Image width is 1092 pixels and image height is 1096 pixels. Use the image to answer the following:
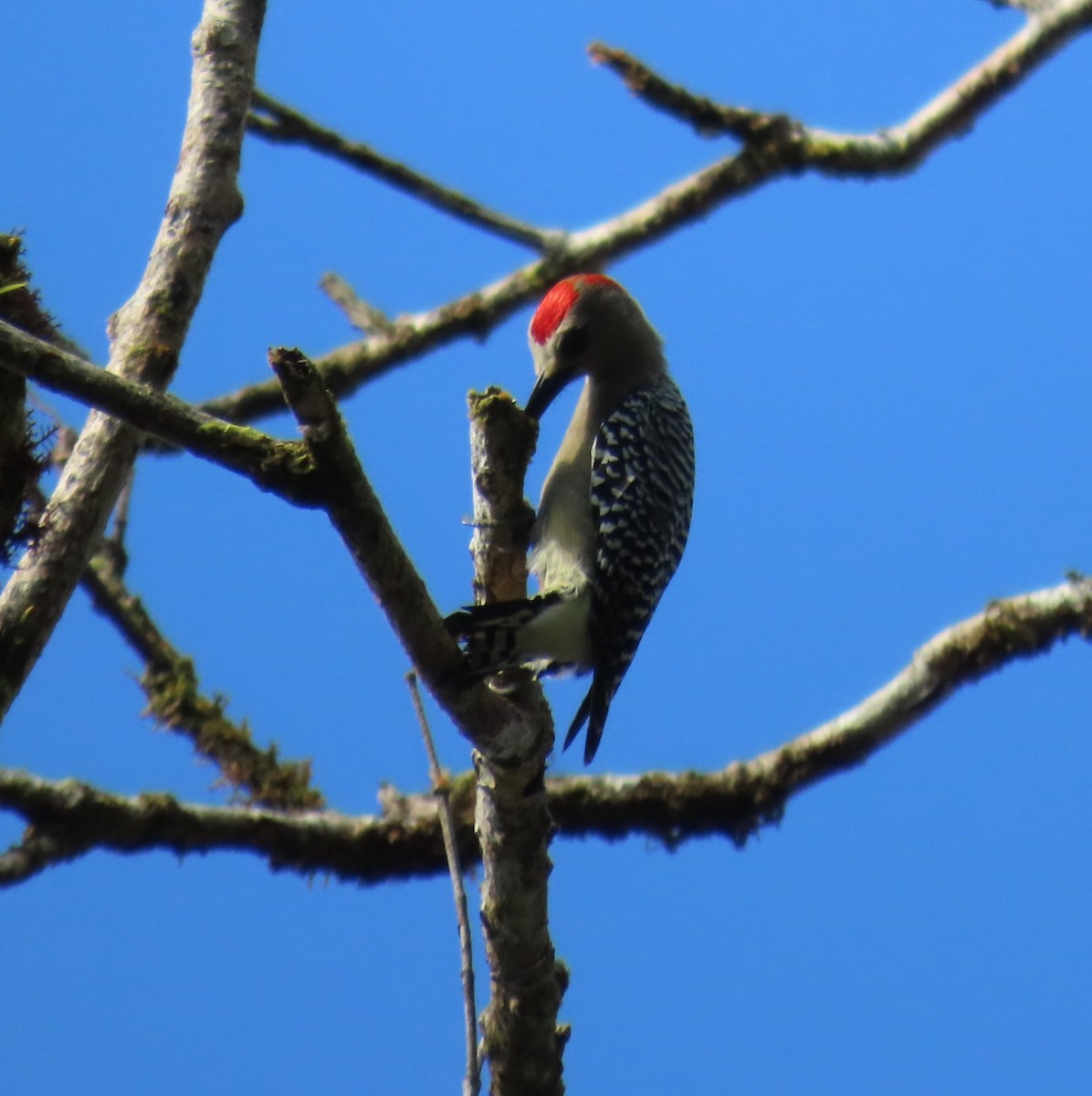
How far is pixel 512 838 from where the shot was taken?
3.43 metres

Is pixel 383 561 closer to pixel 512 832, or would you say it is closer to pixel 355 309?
pixel 512 832

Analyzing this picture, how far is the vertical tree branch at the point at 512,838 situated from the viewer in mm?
3346

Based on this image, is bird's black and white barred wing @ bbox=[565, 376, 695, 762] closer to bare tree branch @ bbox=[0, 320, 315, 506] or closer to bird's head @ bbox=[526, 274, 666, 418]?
bird's head @ bbox=[526, 274, 666, 418]

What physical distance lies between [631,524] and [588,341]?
3.49 ft

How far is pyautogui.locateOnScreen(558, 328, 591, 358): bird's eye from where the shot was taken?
5133mm

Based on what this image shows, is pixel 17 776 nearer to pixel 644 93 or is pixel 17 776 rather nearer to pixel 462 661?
pixel 462 661

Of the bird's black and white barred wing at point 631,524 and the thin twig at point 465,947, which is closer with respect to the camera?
the thin twig at point 465,947

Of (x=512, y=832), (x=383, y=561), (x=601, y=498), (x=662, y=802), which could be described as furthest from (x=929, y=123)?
(x=383, y=561)

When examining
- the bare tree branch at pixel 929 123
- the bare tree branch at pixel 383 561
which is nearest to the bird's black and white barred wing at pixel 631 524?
the bare tree branch at pixel 383 561

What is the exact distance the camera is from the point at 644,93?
5980 millimetres

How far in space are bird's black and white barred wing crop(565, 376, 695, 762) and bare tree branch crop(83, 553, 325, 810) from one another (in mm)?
2055

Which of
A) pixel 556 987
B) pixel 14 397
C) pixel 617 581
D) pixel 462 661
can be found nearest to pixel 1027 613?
pixel 617 581

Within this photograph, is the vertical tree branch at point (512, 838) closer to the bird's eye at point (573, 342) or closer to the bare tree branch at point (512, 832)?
the bare tree branch at point (512, 832)

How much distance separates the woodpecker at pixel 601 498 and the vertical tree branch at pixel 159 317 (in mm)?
942
